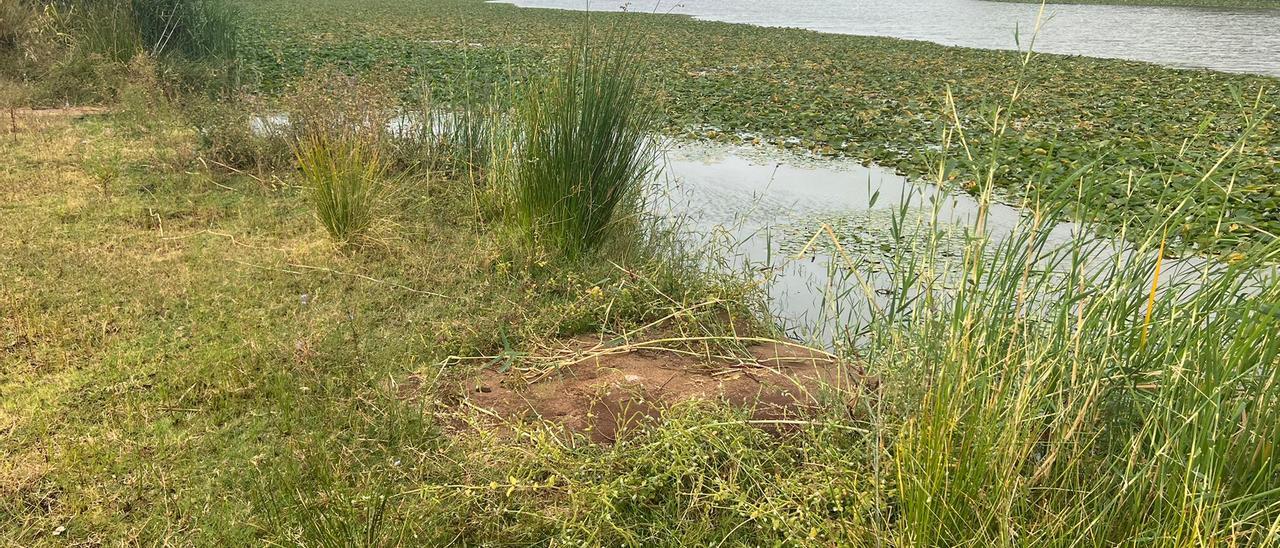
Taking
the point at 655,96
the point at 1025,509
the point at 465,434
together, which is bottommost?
the point at 465,434

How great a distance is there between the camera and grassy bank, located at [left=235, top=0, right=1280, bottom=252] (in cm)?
523

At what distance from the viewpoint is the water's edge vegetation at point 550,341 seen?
181 cm

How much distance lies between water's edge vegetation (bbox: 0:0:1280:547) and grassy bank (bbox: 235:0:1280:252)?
0.13m

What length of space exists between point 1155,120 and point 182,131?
7615 millimetres

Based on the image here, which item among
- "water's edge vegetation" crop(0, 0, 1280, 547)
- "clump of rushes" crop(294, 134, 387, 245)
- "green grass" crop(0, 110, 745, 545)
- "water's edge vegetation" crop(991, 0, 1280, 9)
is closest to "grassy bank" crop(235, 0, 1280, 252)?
"water's edge vegetation" crop(0, 0, 1280, 547)

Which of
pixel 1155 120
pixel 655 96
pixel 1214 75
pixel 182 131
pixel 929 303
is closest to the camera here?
pixel 929 303

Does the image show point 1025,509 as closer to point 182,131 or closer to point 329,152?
point 329,152

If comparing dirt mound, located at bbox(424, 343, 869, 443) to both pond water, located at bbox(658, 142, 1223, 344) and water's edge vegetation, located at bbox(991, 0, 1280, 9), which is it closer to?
pond water, located at bbox(658, 142, 1223, 344)

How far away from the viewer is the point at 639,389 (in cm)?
279

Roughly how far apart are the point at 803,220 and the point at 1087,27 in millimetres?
16951

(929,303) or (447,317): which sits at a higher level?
(929,303)

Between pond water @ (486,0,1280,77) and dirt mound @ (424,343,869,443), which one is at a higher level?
pond water @ (486,0,1280,77)

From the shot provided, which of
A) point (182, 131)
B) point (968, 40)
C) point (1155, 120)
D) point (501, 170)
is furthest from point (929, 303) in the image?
point (968, 40)

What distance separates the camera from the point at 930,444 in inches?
70.7
